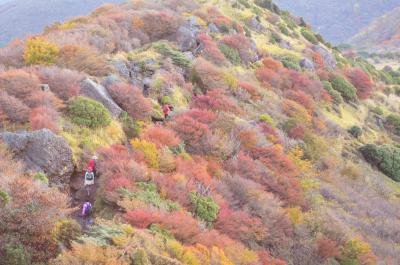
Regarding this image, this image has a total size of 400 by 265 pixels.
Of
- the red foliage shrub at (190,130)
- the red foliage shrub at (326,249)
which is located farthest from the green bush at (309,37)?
the red foliage shrub at (326,249)

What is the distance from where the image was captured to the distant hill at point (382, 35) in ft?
440

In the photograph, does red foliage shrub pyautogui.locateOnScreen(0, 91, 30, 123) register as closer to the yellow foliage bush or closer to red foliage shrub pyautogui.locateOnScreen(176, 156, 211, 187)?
the yellow foliage bush

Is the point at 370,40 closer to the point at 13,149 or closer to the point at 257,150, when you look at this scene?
the point at 257,150

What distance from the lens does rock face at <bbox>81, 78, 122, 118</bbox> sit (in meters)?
19.0

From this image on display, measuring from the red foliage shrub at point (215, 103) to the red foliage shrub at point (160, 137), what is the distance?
18.7 feet

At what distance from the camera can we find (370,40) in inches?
5979

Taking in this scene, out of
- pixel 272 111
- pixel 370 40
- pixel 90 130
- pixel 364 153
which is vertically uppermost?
pixel 90 130

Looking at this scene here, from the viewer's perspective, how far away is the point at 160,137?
18.2 meters

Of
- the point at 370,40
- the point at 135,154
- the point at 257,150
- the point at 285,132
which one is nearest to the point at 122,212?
the point at 135,154

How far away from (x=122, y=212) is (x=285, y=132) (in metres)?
16.8

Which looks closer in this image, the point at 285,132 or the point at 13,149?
the point at 13,149

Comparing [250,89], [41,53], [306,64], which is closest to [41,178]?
[41,53]

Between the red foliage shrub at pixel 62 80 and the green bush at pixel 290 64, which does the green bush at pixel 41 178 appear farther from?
the green bush at pixel 290 64

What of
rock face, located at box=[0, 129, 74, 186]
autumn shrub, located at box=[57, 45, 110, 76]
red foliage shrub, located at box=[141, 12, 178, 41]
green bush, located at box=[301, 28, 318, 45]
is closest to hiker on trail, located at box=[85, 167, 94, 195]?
rock face, located at box=[0, 129, 74, 186]
